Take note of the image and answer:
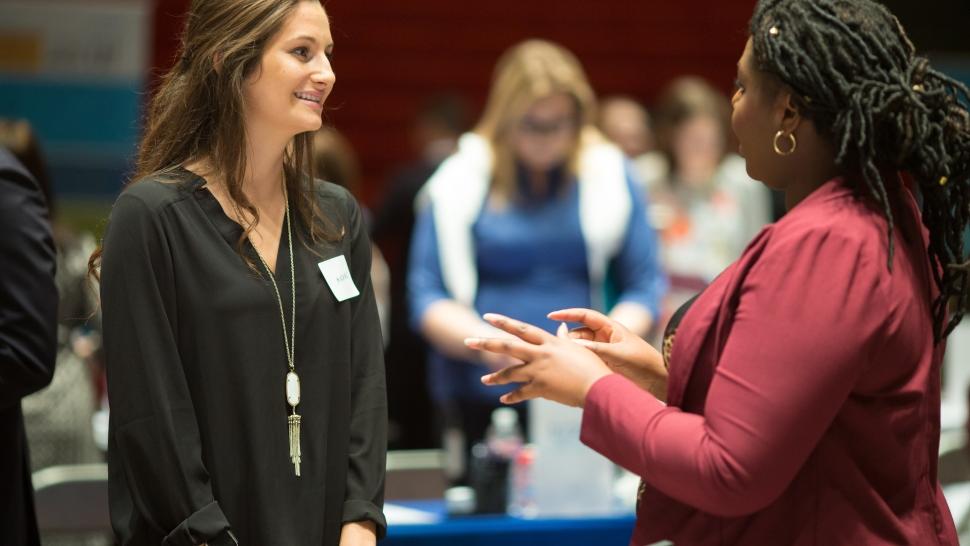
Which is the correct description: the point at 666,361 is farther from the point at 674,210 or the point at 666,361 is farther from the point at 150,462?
the point at 674,210

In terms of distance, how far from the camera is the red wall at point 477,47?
805cm

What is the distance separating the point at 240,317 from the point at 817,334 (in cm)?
85

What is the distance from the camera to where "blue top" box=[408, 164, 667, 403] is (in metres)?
3.65

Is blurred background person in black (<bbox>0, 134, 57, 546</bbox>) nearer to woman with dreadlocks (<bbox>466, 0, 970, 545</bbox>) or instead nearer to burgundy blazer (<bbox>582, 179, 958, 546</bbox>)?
woman with dreadlocks (<bbox>466, 0, 970, 545</bbox>)

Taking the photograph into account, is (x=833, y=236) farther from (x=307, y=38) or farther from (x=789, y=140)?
(x=307, y=38)

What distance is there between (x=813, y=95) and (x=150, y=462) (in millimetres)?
1052

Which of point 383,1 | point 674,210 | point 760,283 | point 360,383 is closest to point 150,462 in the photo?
point 360,383

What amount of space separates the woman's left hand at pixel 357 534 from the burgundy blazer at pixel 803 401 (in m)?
0.46

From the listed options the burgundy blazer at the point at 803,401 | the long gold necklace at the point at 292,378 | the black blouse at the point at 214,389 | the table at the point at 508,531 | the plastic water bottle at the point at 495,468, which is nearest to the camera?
the burgundy blazer at the point at 803,401

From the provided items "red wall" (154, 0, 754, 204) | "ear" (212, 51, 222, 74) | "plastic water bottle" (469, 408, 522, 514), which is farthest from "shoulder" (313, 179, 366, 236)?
"red wall" (154, 0, 754, 204)

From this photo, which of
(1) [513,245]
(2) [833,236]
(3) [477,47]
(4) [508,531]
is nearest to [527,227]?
(1) [513,245]

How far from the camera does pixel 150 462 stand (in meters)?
1.90

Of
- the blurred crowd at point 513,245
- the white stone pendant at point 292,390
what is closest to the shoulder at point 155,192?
the white stone pendant at point 292,390

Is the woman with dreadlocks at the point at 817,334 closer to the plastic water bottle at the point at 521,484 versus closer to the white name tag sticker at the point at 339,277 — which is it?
the white name tag sticker at the point at 339,277
